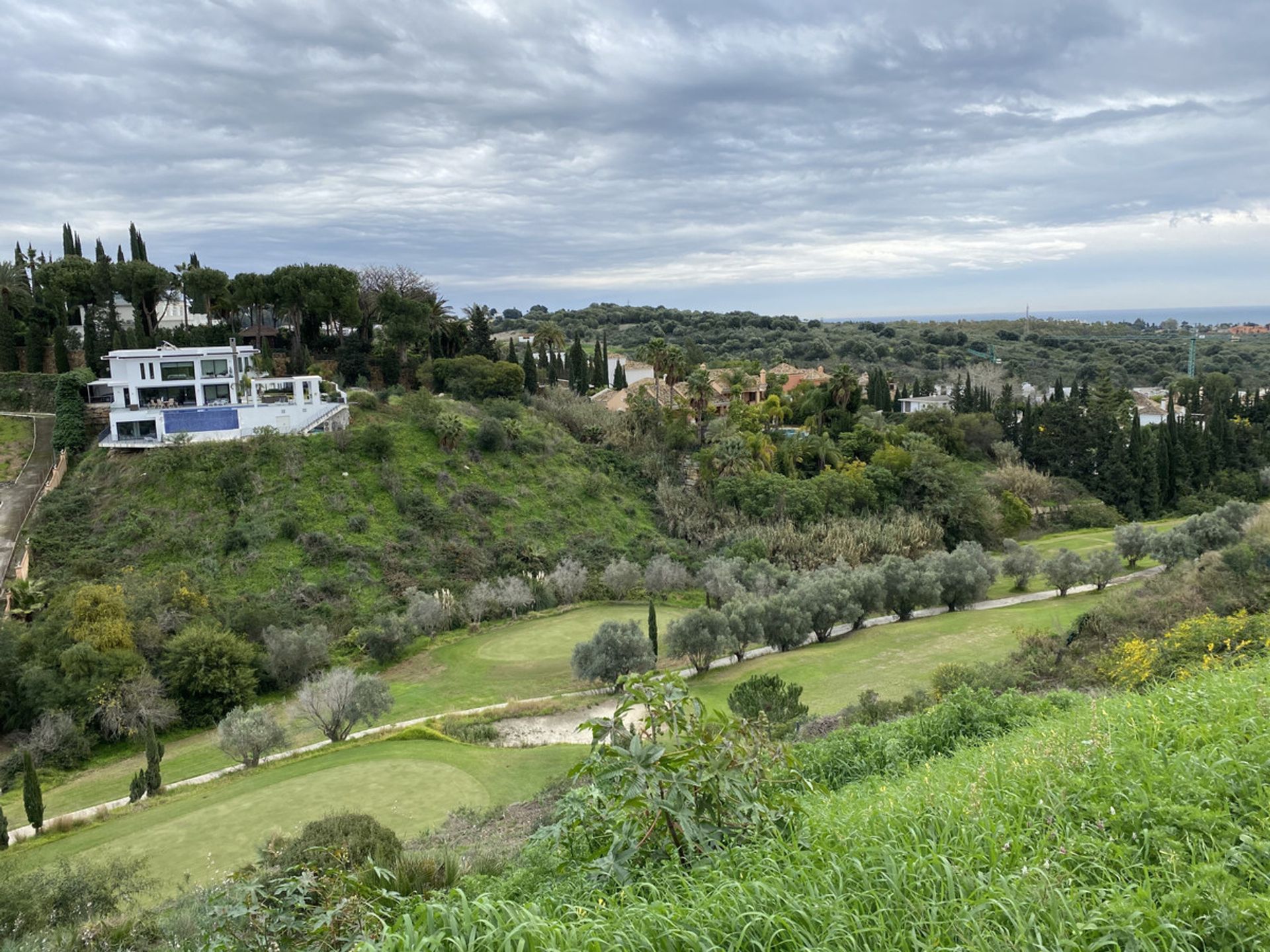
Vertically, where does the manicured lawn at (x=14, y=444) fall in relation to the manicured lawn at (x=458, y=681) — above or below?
above

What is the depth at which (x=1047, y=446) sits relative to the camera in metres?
52.6

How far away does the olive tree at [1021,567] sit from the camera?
33406 millimetres

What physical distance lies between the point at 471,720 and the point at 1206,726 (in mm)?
19268

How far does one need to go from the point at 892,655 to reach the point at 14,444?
3877 cm

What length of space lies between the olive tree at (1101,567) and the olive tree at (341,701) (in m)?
27.3

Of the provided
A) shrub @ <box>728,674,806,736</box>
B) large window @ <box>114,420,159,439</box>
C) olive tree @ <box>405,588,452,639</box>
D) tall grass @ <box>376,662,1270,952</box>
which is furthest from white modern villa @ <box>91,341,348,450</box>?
tall grass @ <box>376,662,1270,952</box>

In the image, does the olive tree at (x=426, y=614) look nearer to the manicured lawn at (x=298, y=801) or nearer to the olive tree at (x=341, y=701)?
the olive tree at (x=341, y=701)

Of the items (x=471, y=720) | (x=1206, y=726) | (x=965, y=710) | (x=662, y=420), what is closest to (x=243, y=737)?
(x=471, y=720)

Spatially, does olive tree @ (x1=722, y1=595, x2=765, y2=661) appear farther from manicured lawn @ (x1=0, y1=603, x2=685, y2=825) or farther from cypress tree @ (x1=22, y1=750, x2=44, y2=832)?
cypress tree @ (x1=22, y1=750, x2=44, y2=832)

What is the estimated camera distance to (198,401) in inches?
1432

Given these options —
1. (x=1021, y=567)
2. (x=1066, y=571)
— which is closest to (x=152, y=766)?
(x=1066, y=571)

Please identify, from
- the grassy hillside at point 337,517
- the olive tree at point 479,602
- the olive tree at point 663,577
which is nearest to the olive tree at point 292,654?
the grassy hillside at point 337,517

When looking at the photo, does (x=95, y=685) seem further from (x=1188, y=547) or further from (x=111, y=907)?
(x=1188, y=547)

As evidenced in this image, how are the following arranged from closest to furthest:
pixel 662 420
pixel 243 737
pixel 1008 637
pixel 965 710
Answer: pixel 965 710 < pixel 243 737 < pixel 1008 637 < pixel 662 420
